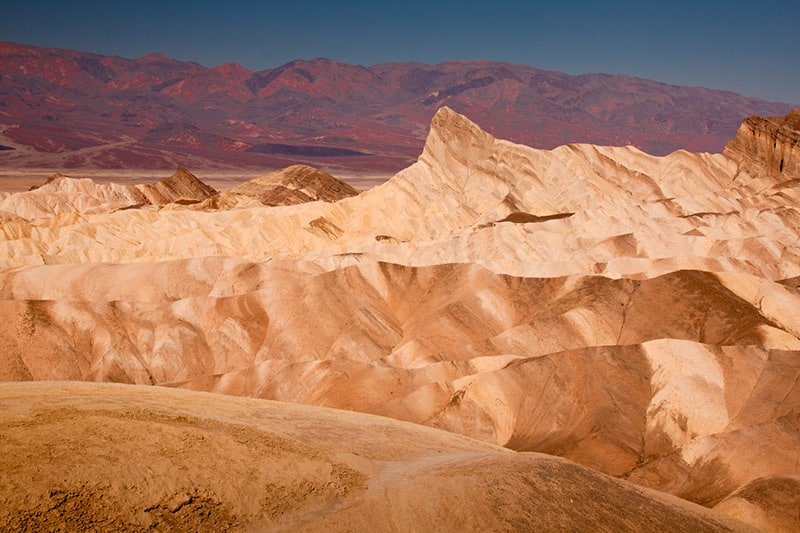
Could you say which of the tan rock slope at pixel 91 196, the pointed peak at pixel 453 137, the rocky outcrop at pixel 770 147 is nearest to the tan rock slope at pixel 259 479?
the pointed peak at pixel 453 137

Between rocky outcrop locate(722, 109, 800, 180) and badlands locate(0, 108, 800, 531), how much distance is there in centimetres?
21

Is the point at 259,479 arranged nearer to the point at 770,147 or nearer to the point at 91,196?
the point at 770,147

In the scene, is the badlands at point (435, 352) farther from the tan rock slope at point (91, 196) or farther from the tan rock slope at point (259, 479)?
the tan rock slope at point (91, 196)

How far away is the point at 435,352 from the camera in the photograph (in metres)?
35.0

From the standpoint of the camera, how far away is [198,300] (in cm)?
3888

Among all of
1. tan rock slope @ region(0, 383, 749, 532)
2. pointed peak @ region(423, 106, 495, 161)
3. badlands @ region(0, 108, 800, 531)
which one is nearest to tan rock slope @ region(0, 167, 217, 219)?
badlands @ region(0, 108, 800, 531)

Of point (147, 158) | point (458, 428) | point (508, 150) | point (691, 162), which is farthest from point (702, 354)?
point (147, 158)

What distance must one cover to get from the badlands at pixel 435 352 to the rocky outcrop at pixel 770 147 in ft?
0.70

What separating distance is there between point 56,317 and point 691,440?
30.5m

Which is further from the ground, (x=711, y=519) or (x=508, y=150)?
(x=508, y=150)

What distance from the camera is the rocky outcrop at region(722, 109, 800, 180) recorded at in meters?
67.2

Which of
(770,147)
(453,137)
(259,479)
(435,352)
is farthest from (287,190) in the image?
(259,479)

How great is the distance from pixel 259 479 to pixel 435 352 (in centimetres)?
2003

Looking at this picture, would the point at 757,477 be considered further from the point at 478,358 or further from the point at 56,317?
the point at 56,317
